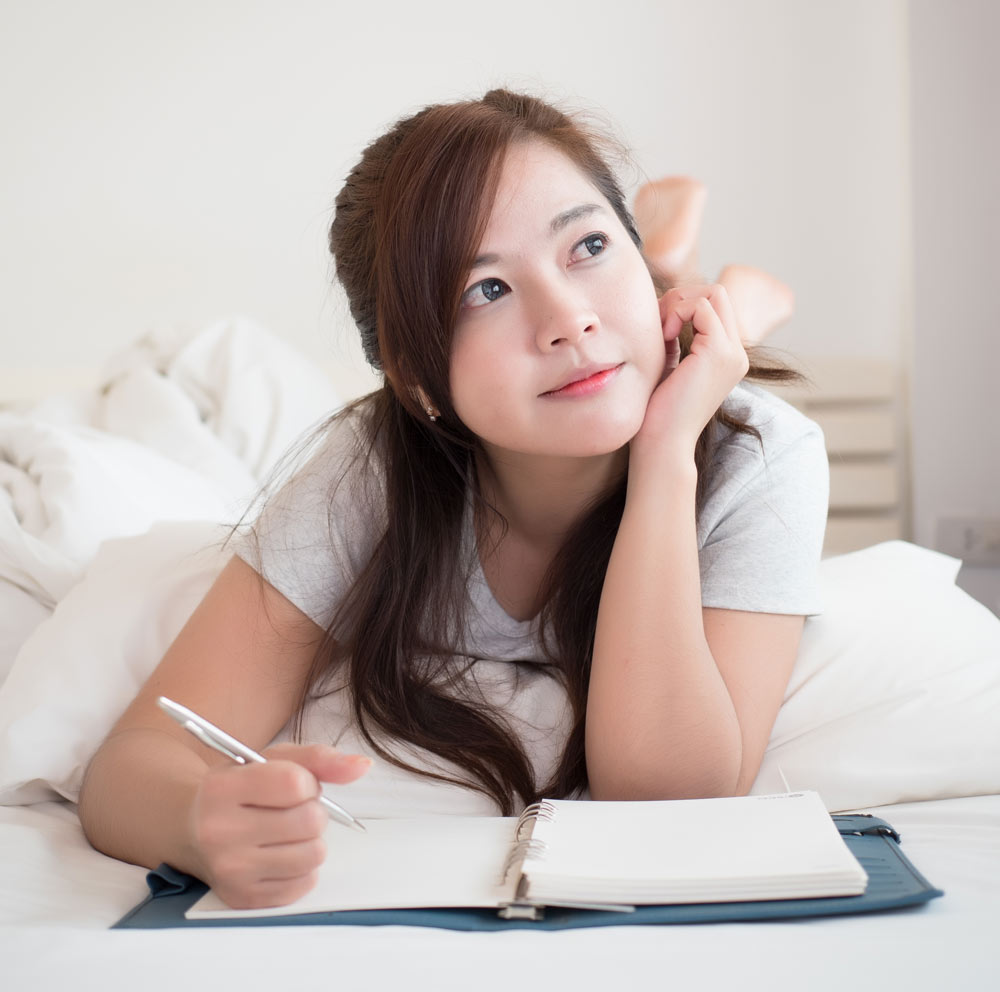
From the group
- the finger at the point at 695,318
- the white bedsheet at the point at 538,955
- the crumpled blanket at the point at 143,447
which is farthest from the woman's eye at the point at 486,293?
the crumpled blanket at the point at 143,447

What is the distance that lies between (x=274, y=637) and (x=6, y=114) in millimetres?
2056

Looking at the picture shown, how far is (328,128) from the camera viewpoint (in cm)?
264

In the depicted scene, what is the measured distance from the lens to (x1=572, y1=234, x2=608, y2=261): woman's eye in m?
1.06

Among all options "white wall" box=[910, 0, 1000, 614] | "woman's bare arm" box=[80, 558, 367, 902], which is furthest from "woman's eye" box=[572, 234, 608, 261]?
"white wall" box=[910, 0, 1000, 614]

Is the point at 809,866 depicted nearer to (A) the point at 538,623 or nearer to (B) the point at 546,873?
(B) the point at 546,873

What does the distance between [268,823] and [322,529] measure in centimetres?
48

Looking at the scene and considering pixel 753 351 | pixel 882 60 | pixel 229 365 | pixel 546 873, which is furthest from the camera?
pixel 882 60

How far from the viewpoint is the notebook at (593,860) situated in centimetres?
69

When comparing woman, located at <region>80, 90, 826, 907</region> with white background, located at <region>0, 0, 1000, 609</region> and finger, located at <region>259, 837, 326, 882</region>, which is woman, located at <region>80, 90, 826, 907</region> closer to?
finger, located at <region>259, 837, 326, 882</region>

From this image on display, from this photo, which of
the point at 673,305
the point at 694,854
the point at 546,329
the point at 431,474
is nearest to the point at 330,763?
the point at 694,854

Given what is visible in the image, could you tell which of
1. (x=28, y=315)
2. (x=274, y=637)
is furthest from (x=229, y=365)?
(x=274, y=637)

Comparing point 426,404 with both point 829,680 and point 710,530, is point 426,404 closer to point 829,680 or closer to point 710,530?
point 710,530

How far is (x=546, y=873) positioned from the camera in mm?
692

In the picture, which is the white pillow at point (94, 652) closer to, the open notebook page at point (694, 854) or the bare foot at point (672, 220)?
the open notebook page at point (694, 854)
